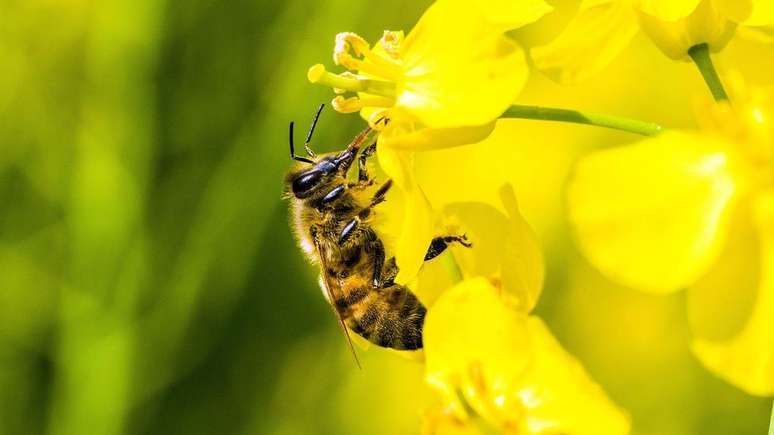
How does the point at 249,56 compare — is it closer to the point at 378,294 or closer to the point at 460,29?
the point at 378,294

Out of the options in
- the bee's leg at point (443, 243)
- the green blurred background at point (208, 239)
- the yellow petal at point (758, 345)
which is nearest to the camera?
the yellow petal at point (758, 345)

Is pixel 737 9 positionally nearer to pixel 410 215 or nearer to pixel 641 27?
pixel 641 27

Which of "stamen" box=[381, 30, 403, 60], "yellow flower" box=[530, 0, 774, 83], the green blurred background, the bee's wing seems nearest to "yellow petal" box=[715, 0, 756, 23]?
"yellow flower" box=[530, 0, 774, 83]

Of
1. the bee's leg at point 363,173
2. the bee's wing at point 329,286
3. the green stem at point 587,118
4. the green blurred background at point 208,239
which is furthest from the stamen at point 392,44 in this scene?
the green blurred background at point 208,239

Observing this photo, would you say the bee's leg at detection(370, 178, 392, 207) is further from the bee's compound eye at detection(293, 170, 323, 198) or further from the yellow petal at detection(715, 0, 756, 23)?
the yellow petal at detection(715, 0, 756, 23)

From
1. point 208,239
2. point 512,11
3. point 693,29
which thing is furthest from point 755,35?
point 208,239

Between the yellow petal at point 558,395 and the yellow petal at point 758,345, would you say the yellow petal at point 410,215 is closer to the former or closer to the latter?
the yellow petal at point 558,395

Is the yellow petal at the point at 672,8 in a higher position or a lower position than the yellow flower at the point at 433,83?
lower
